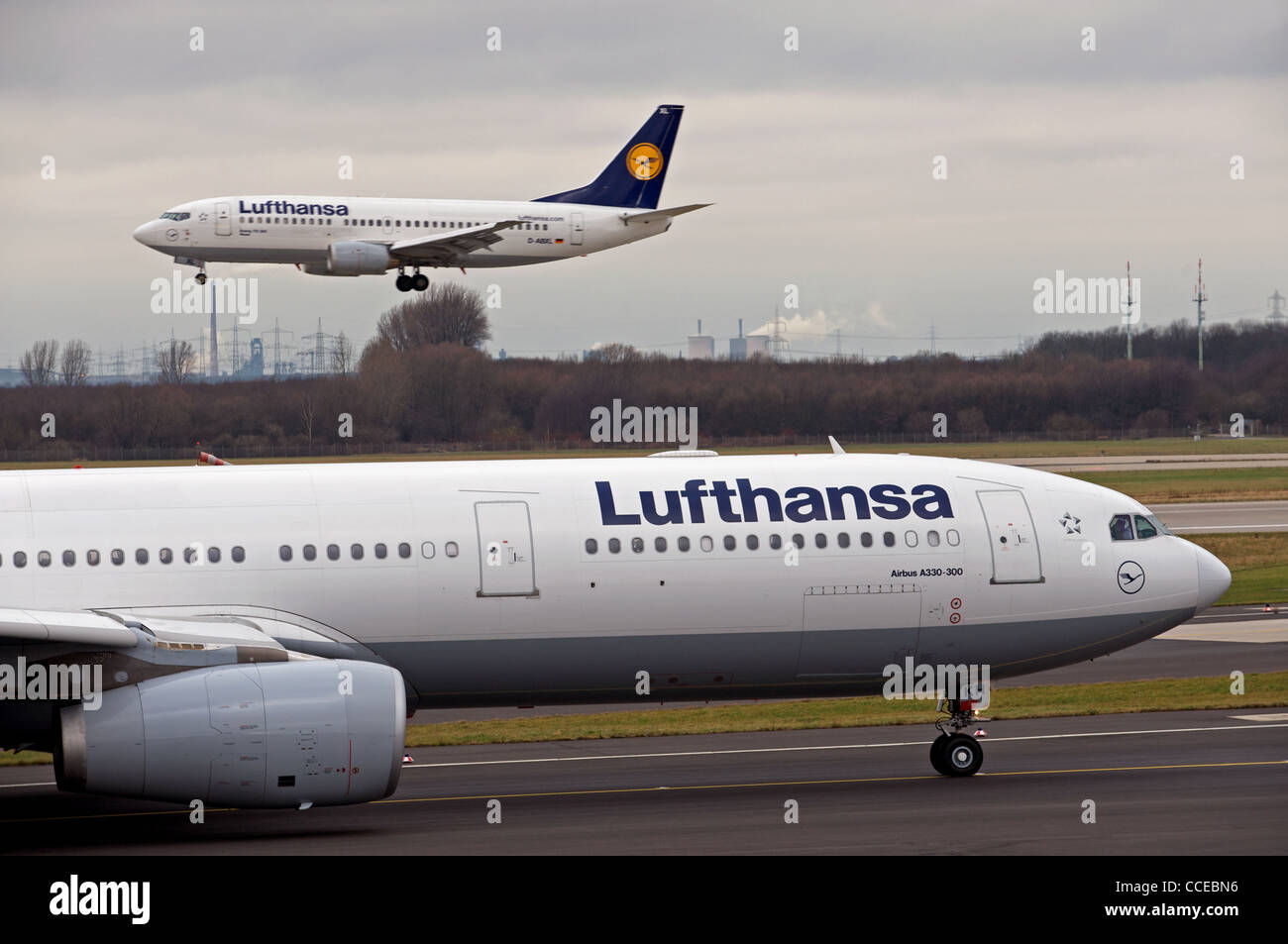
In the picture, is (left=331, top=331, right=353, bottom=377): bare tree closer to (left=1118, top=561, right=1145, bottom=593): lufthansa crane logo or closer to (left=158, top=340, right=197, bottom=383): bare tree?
(left=158, top=340, right=197, bottom=383): bare tree

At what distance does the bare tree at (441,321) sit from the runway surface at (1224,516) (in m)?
40.5

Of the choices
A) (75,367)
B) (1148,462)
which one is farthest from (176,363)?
(1148,462)

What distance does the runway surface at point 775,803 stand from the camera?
18.1m

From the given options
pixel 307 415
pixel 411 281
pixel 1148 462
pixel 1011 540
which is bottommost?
pixel 1148 462

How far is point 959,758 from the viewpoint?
2183 cm

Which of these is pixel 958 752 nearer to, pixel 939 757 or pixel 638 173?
pixel 939 757

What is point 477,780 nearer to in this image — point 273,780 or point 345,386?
point 273,780

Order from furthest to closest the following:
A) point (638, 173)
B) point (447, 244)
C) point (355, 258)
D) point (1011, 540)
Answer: point (638, 173)
point (447, 244)
point (355, 258)
point (1011, 540)

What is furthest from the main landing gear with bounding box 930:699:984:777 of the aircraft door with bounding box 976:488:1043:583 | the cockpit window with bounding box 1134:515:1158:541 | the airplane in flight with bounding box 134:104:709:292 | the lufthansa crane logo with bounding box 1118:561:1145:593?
the airplane in flight with bounding box 134:104:709:292

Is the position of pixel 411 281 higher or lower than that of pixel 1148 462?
higher

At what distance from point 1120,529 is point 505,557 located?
860cm

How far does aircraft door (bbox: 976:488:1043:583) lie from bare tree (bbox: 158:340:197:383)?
5895cm

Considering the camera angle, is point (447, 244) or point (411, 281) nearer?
point (447, 244)
